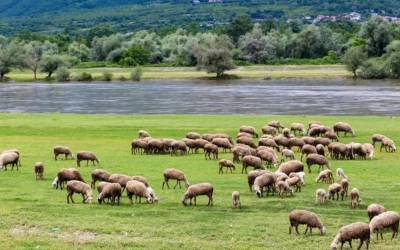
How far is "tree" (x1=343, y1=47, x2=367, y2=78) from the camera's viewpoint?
417 feet


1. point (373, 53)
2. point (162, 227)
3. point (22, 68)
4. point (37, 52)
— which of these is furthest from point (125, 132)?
point (37, 52)

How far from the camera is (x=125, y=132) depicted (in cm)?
4909

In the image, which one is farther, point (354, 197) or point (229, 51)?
point (229, 51)

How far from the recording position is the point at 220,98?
88.0 metres

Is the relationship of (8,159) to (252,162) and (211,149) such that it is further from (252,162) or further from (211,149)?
(252,162)

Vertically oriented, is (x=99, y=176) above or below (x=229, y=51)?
above

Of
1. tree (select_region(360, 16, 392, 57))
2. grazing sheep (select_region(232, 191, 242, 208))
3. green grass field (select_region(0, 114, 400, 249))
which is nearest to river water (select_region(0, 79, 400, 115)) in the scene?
tree (select_region(360, 16, 392, 57))

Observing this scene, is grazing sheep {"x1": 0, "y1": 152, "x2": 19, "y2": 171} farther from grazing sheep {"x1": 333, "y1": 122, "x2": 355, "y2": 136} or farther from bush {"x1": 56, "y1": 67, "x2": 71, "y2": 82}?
bush {"x1": 56, "y1": 67, "x2": 71, "y2": 82}

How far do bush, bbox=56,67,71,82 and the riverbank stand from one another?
9.86 ft

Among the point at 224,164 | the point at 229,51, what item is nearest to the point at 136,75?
the point at 229,51

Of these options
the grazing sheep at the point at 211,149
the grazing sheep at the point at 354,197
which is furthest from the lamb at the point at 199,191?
the grazing sheep at the point at 211,149

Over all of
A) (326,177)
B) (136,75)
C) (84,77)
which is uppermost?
(326,177)

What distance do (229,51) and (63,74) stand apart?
3064 centimetres

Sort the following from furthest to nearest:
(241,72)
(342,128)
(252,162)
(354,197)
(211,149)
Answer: (241,72), (342,128), (211,149), (252,162), (354,197)
